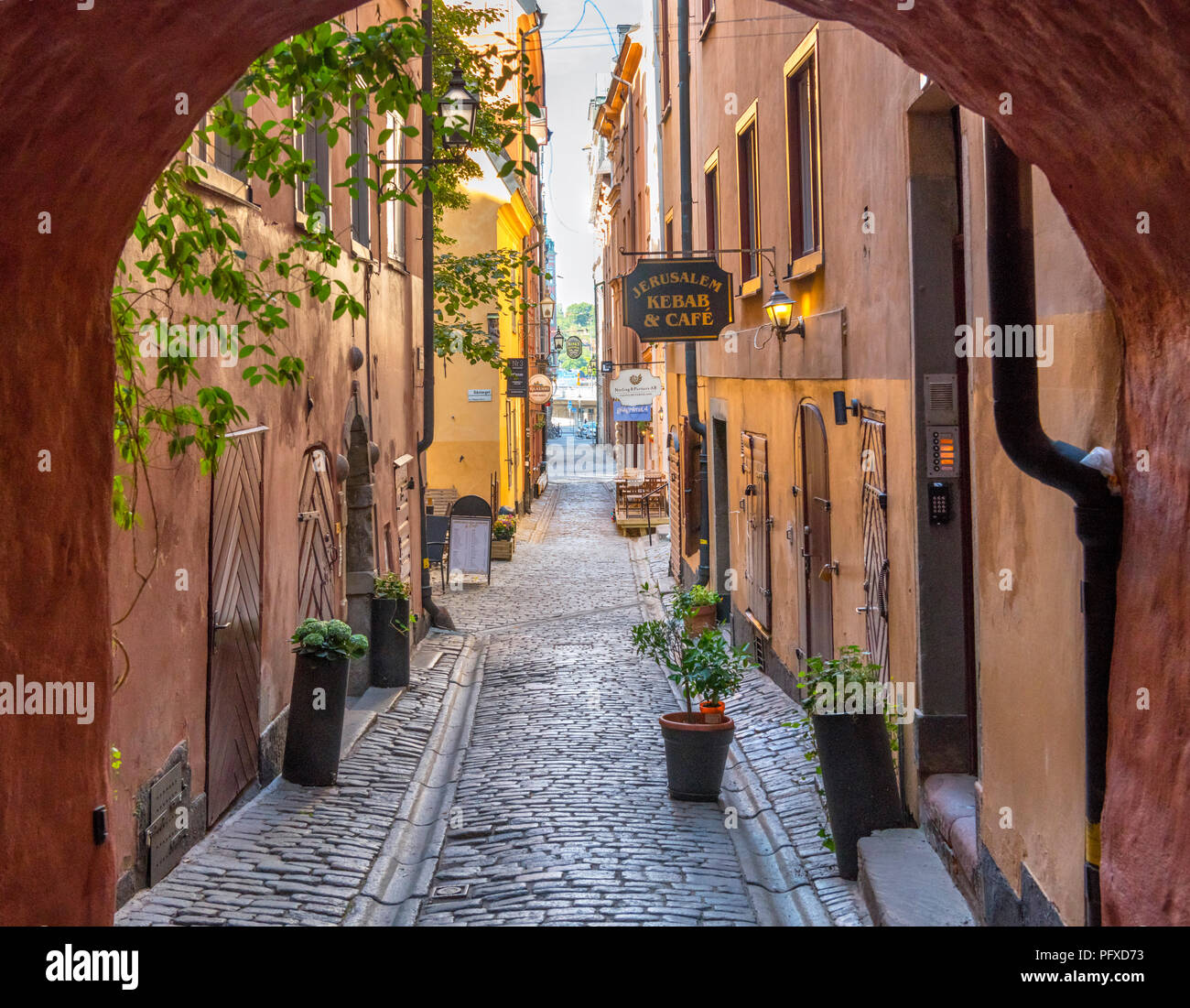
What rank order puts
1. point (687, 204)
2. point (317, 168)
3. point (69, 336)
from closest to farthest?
point (69, 336) < point (317, 168) < point (687, 204)

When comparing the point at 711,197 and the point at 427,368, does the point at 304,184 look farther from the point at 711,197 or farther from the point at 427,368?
the point at 711,197

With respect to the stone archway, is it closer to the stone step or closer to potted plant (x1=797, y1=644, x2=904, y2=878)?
the stone step

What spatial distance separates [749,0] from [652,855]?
8699 millimetres

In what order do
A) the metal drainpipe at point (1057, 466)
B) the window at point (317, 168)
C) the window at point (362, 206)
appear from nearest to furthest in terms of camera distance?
the metal drainpipe at point (1057, 466), the window at point (317, 168), the window at point (362, 206)

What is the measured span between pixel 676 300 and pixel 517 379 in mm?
17132

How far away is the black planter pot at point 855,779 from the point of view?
6.70 metres

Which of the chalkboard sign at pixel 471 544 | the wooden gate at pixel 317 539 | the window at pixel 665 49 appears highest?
the window at pixel 665 49

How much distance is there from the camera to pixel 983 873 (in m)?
5.52

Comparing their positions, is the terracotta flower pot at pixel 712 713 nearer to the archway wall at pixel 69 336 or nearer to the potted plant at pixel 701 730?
the potted plant at pixel 701 730

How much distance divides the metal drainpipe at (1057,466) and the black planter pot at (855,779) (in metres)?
2.72

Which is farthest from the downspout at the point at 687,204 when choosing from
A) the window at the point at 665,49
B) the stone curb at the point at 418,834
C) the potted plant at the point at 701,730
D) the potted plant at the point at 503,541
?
the potted plant at the point at 701,730

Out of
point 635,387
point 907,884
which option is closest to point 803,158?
point 907,884

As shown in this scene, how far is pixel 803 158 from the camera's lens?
35.2 ft
